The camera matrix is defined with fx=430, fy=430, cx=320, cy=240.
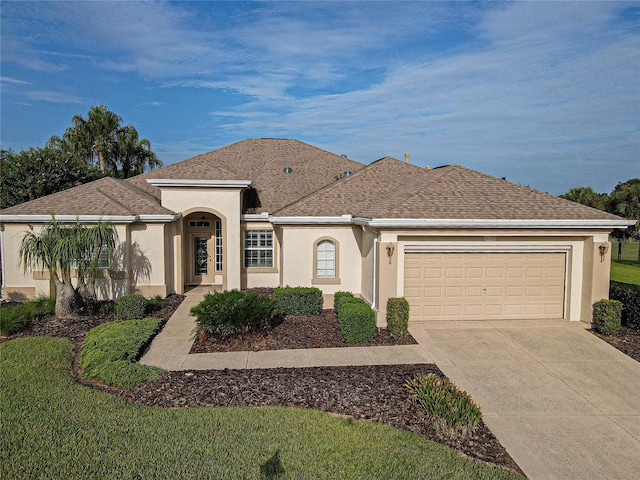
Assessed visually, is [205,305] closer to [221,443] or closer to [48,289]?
[221,443]

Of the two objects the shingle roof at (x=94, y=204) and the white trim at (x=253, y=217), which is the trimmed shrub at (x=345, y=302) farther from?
the shingle roof at (x=94, y=204)

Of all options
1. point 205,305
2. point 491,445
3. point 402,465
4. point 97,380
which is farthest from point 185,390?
point 491,445

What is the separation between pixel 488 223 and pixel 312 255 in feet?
19.7

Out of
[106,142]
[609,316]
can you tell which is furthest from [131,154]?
[609,316]

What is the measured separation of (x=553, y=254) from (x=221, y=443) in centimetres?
1119

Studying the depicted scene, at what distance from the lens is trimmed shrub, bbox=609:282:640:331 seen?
12.2 m

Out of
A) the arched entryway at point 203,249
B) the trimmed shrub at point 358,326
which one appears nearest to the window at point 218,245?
the arched entryway at point 203,249

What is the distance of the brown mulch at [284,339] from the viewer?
35.0 ft

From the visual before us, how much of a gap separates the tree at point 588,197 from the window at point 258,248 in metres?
24.5

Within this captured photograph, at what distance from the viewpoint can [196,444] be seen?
19.7ft

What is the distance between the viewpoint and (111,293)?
1519 centimetres

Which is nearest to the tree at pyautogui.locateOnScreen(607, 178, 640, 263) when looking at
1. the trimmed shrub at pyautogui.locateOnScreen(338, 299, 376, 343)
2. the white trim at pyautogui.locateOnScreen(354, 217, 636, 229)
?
the white trim at pyautogui.locateOnScreen(354, 217, 636, 229)

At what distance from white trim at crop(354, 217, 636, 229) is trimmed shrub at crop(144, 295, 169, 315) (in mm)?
7444

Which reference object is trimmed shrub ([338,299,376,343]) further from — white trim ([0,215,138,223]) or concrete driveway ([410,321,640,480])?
white trim ([0,215,138,223])
